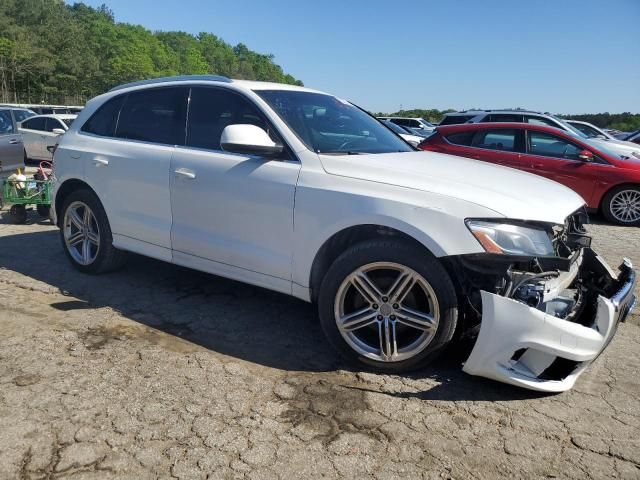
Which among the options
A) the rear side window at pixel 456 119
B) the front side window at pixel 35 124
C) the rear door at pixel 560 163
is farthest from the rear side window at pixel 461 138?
the front side window at pixel 35 124

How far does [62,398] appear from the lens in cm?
287

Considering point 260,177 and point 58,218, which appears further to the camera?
point 58,218

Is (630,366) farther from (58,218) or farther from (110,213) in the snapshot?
(58,218)

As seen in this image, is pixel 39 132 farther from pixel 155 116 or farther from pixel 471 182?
pixel 471 182

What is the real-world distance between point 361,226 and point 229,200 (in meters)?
1.04

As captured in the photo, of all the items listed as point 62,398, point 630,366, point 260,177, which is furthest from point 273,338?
point 630,366

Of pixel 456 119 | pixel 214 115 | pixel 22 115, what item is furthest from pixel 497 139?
pixel 22 115

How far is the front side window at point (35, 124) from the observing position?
45.2 ft

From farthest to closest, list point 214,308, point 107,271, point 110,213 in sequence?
point 107,271, point 110,213, point 214,308

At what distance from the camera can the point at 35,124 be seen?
13852mm

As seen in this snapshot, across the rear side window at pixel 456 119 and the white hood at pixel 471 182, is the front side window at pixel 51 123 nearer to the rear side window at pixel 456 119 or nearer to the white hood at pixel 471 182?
the rear side window at pixel 456 119

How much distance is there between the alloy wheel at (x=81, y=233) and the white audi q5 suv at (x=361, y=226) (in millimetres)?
274

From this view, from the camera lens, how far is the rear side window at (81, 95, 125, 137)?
4738 mm

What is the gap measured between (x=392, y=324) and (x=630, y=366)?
5.33 ft
